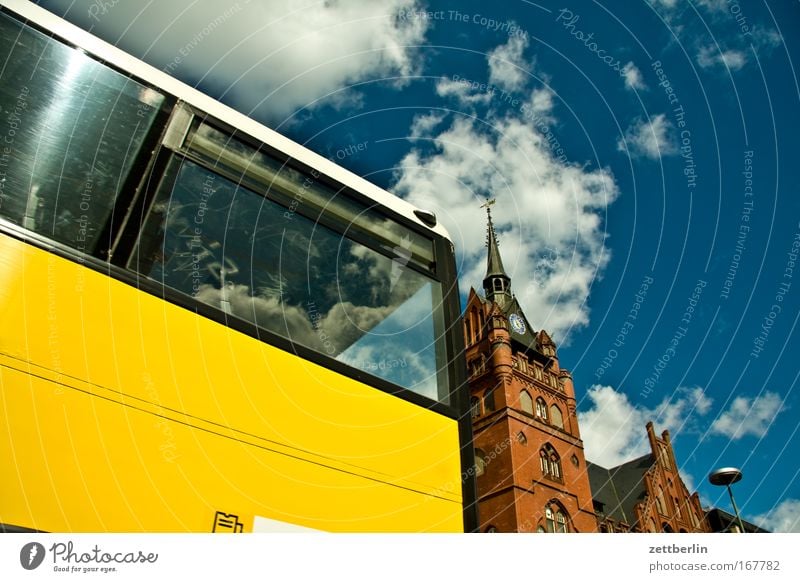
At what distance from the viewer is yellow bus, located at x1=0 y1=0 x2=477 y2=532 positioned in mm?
1956

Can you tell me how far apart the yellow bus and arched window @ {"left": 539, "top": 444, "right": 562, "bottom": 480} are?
105 ft

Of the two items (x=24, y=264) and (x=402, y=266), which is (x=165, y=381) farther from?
(x=402, y=266)

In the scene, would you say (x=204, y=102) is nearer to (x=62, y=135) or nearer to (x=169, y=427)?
(x=62, y=135)

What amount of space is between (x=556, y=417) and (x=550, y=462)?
3971 mm

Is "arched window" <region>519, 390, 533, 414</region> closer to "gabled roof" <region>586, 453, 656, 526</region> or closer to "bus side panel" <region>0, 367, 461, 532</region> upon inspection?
"gabled roof" <region>586, 453, 656, 526</region>

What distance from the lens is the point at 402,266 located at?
3.53 meters
